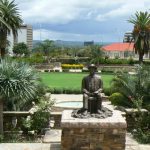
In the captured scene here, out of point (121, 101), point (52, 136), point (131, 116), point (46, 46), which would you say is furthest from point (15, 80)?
point (46, 46)

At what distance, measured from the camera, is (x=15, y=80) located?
1252cm

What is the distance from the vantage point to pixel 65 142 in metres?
10.9

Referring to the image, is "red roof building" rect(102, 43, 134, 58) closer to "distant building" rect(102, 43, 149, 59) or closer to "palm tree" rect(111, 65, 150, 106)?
"distant building" rect(102, 43, 149, 59)

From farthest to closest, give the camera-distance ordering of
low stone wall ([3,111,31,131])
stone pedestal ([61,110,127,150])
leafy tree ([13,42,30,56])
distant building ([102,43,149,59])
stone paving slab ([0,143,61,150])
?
leafy tree ([13,42,30,56]) → distant building ([102,43,149,59]) → low stone wall ([3,111,31,131]) → stone paving slab ([0,143,61,150]) → stone pedestal ([61,110,127,150])

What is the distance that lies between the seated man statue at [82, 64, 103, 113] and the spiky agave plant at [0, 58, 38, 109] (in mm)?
2179

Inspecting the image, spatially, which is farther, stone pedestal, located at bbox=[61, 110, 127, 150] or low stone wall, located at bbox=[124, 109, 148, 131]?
low stone wall, located at bbox=[124, 109, 148, 131]

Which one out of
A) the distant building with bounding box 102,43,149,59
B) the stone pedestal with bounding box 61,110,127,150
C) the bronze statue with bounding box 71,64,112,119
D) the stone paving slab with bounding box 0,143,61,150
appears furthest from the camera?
the distant building with bounding box 102,43,149,59

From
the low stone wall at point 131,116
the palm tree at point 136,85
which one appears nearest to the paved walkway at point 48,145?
the low stone wall at point 131,116

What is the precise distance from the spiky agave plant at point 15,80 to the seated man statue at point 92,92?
7.15 ft

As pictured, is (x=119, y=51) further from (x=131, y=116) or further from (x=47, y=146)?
(x=47, y=146)

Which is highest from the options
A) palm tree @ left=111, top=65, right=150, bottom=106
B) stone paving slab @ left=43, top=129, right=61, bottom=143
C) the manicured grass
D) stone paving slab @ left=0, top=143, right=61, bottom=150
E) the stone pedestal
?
palm tree @ left=111, top=65, right=150, bottom=106

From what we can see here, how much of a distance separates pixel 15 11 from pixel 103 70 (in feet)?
48.2

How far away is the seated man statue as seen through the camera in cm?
1127

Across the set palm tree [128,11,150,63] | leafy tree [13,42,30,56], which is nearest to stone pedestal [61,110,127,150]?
palm tree [128,11,150,63]
